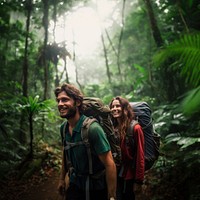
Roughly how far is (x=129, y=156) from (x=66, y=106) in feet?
3.77

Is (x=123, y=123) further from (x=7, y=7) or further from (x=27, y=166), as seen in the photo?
(x=7, y=7)

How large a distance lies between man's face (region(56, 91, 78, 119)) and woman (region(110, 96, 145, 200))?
0.79m

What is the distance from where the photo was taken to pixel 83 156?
2.54 meters

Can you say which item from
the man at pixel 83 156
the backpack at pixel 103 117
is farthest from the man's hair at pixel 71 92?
the backpack at pixel 103 117

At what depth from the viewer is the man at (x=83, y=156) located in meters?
2.43

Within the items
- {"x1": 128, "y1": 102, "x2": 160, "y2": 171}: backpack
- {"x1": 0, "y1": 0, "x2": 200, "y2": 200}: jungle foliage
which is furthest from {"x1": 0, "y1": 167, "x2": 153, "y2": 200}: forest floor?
{"x1": 128, "y1": 102, "x2": 160, "y2": 171}: backpack

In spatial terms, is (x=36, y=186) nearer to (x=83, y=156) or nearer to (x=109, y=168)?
(x=83, y=156)

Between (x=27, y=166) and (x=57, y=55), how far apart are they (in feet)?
20.2

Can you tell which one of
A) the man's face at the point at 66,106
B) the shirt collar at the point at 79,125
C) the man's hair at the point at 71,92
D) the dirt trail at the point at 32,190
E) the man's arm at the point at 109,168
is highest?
the man's hair at the point at 71,92

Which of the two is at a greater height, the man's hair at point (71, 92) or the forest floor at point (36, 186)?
the man's hair at point (71, 92)

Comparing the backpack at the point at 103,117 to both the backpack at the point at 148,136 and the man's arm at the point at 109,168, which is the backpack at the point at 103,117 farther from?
the backpack at the point at 148,136

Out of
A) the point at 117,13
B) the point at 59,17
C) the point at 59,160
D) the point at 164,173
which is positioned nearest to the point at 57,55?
the point at 59,17

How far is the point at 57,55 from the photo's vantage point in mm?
11742

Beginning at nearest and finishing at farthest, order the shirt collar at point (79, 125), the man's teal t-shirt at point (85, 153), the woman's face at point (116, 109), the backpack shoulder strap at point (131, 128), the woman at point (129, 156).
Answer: the man's teal t-shirt at point (85, 153)
the shirt collar at point (79, 125)
the woman at point (129, 156)
the backpack shoulder strap at point (131, 128)
the woman's face at point (116, 109)
